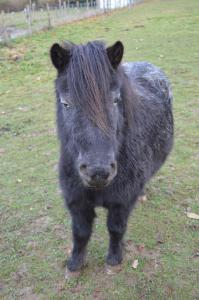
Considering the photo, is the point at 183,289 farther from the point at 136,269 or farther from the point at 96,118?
the point at 96,118

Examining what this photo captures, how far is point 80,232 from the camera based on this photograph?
3170mm

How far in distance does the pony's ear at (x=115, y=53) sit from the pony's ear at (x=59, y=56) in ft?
0.88

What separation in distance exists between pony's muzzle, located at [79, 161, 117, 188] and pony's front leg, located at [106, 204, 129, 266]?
2.68 feet

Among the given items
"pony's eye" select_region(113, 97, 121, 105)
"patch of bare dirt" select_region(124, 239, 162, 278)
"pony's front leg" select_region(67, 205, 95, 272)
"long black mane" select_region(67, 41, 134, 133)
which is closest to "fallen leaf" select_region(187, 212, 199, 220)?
"patch of bare dirt" select_region(124, 239, 162, 278)

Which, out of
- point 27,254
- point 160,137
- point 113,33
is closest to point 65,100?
point 160,137

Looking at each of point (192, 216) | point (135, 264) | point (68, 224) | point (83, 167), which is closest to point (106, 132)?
point (83, 167)

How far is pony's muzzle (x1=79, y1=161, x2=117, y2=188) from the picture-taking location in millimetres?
2125

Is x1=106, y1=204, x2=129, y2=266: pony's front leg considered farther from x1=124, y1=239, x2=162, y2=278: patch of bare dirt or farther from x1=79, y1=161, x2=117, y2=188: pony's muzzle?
x1=79, y1=161, x2=117, y2=188: pony's muzzle

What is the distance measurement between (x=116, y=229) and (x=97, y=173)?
1.10 meters

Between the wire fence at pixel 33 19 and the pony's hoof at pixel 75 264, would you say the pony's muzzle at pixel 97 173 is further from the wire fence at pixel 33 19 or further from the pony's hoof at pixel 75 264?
the wire fence at pixel 33 19

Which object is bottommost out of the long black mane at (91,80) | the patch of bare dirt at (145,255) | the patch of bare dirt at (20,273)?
the patch of bare dirt at (145,255)

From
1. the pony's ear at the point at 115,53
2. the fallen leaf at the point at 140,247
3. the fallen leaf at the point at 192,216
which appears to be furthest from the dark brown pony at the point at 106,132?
the fallen leaf at the point at 192,216

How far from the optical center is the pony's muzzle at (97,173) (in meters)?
2.12

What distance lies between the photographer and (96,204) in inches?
115
